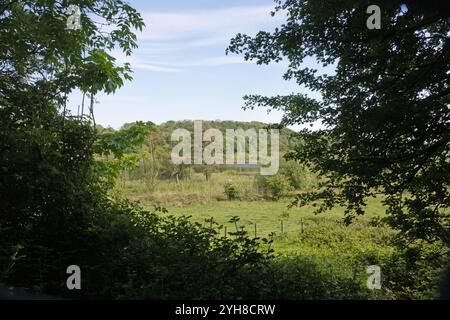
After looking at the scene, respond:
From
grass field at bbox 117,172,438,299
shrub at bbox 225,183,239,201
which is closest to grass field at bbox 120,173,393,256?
grass field at bbox 117,172,438,299

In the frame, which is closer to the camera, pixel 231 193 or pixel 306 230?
pixel 306 230

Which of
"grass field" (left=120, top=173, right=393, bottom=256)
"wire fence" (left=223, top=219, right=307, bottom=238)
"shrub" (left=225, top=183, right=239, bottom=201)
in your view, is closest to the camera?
"grass field" (left=120, top=173, right=393, bottom=256)

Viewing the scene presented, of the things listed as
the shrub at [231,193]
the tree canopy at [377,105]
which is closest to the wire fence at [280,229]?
the shrub at [231,193]

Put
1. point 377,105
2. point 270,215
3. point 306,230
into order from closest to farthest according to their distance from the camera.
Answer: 1. point 377,105
2. point 306,230
3. point 270,215

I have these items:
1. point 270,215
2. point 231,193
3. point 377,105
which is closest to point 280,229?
point 270,215

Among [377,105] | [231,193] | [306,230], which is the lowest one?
[306,230]

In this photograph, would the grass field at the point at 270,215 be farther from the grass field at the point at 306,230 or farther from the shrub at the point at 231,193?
the shrub at the point at 231,193

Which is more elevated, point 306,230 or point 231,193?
point 231,193

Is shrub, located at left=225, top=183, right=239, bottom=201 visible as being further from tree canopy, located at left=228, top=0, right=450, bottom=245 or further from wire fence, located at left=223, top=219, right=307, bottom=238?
tree canopy, located at left=228, top=0, right=450, bottom=245

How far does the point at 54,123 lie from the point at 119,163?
5.98 feet

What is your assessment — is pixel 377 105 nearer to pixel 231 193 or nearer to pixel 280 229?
pixel 280 229
